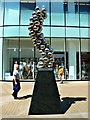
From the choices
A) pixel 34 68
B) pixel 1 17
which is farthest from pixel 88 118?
pixel 1 17

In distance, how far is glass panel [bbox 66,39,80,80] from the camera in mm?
25438

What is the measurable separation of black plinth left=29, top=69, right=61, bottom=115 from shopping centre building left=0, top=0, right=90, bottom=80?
15.9m

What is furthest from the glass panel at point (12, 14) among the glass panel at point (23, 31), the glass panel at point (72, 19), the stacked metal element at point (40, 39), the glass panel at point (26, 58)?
the stacked metal element at point (40, 39)

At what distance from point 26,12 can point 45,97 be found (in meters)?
17.5

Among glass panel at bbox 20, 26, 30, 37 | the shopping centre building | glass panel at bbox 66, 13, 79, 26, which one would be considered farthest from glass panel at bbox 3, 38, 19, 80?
glass panel at bbox 66, 13, 79, 26

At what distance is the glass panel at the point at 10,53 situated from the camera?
25422mm

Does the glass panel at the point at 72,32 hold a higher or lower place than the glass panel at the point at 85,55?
higher

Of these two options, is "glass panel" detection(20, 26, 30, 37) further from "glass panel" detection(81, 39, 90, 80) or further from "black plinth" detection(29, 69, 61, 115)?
"black plinth" detection(29, 69, 61, 115)

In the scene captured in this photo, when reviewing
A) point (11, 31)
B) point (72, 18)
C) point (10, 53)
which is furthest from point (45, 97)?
point (72, 18)

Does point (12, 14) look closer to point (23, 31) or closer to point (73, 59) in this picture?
point (23, 31)

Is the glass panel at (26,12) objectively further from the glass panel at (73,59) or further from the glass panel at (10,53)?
the glass panel at (73,59)

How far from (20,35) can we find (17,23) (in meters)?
1.18

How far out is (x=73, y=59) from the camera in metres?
25.9

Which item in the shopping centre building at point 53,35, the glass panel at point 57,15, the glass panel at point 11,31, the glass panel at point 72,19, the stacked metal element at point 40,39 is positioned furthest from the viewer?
the glass panel at point 72,19
